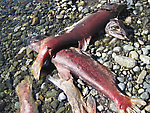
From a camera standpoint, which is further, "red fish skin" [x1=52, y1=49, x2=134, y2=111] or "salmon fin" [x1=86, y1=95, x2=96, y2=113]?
"salmon fin" [x1=86, y1=95, x2=96, y2=113]

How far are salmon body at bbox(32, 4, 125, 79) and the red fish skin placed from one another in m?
0.19

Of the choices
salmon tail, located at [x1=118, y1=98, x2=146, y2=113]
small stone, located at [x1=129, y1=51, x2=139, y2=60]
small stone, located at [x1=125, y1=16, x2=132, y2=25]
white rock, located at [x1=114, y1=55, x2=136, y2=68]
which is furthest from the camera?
small stone, located at [x1=125, y1=16, x2=132, y2=25]

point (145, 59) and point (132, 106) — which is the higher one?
point (145, 59)

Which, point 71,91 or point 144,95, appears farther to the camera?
point 71,91

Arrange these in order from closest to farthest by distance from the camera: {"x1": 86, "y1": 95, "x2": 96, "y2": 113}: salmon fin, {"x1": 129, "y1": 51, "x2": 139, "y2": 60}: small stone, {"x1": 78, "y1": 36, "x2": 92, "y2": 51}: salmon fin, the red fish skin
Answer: the red fish skin < {"x1": 86, "y1": 95, "x2": 96, "y2": 113}: salmon fin < {"x1": 129, "y1": 51, "x2": 139, "y2": 60}: small stone < {"x1": 78, "y1": 36, "x2": 92, "y2": 51}: salmon fin

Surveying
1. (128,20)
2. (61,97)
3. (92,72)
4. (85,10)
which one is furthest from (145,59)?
(85,10)

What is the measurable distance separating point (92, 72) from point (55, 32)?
1805mm

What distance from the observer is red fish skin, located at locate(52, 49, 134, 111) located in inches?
126

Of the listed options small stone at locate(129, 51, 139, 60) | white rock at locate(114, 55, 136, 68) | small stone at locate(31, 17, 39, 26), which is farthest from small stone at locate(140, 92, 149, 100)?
small stone at locate(31, 17, 39, 26)

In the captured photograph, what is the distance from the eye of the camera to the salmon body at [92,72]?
3.14 meters

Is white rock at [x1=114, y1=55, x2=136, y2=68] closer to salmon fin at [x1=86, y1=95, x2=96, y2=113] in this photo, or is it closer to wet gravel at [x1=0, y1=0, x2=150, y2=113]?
wet gravel at [x1=0, y1=0, x2=150, y2=113]

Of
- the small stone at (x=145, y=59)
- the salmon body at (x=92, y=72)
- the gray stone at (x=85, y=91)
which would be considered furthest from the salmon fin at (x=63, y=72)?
the small stone at (x=145, y=59)

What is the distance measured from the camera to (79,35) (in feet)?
13.8

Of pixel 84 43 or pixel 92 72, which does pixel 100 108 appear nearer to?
pixel 92 72
